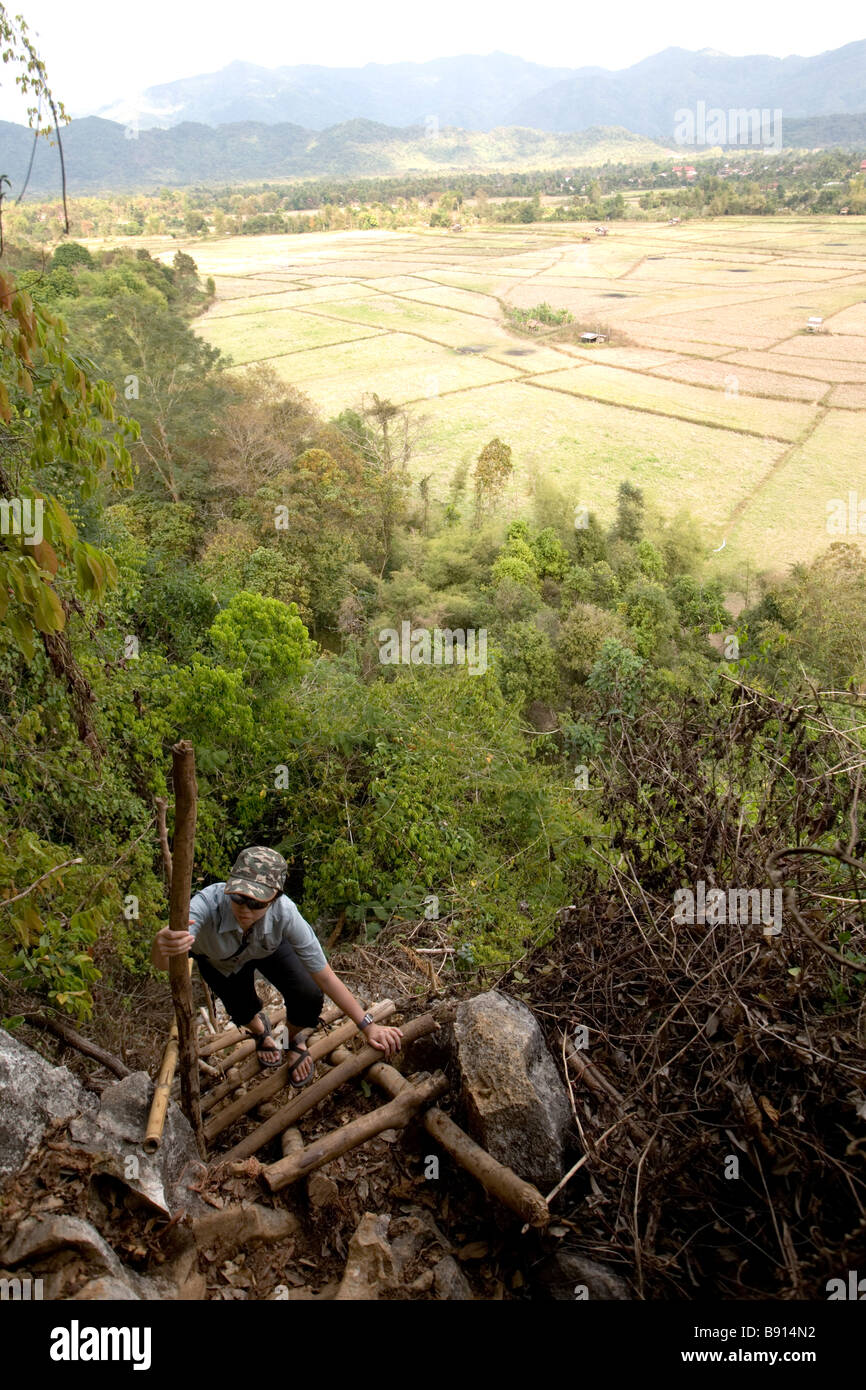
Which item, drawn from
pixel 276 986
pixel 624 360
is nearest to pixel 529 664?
pixel 276 986

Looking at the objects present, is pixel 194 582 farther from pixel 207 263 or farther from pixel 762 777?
pixel 207 263

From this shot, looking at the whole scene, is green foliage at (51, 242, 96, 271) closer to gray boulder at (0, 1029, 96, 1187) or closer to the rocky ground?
gray boulder at (0, 1029, 96, 1187)

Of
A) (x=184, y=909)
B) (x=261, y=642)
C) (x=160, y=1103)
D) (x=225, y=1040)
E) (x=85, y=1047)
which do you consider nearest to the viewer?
(x=184, y=909)

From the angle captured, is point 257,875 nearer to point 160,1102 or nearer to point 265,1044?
point 160,1102

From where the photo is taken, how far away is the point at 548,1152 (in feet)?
10.8

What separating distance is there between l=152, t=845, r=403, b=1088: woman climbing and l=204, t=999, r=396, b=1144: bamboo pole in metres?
0.07

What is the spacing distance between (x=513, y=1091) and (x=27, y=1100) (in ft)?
6.41

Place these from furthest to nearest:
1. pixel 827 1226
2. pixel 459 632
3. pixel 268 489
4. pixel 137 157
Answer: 1. pixel 137 157
2. pixel 268 489
3. pixel 459 632
4. pixel 827 1226

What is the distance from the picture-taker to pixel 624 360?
130ft

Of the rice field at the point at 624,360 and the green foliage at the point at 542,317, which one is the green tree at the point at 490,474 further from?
the green foliage at the point at 542,317

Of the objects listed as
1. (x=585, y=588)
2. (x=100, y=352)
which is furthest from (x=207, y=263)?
(x=585, y=588)

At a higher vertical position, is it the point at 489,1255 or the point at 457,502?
the point at 457,502

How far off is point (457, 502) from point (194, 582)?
13.7 m

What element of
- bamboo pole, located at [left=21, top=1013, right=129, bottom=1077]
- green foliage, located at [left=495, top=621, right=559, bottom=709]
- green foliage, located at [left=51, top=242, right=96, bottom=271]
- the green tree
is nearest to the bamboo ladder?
bamboo pole, located at [left=21, top=1013, right=129, bottom=1077]
